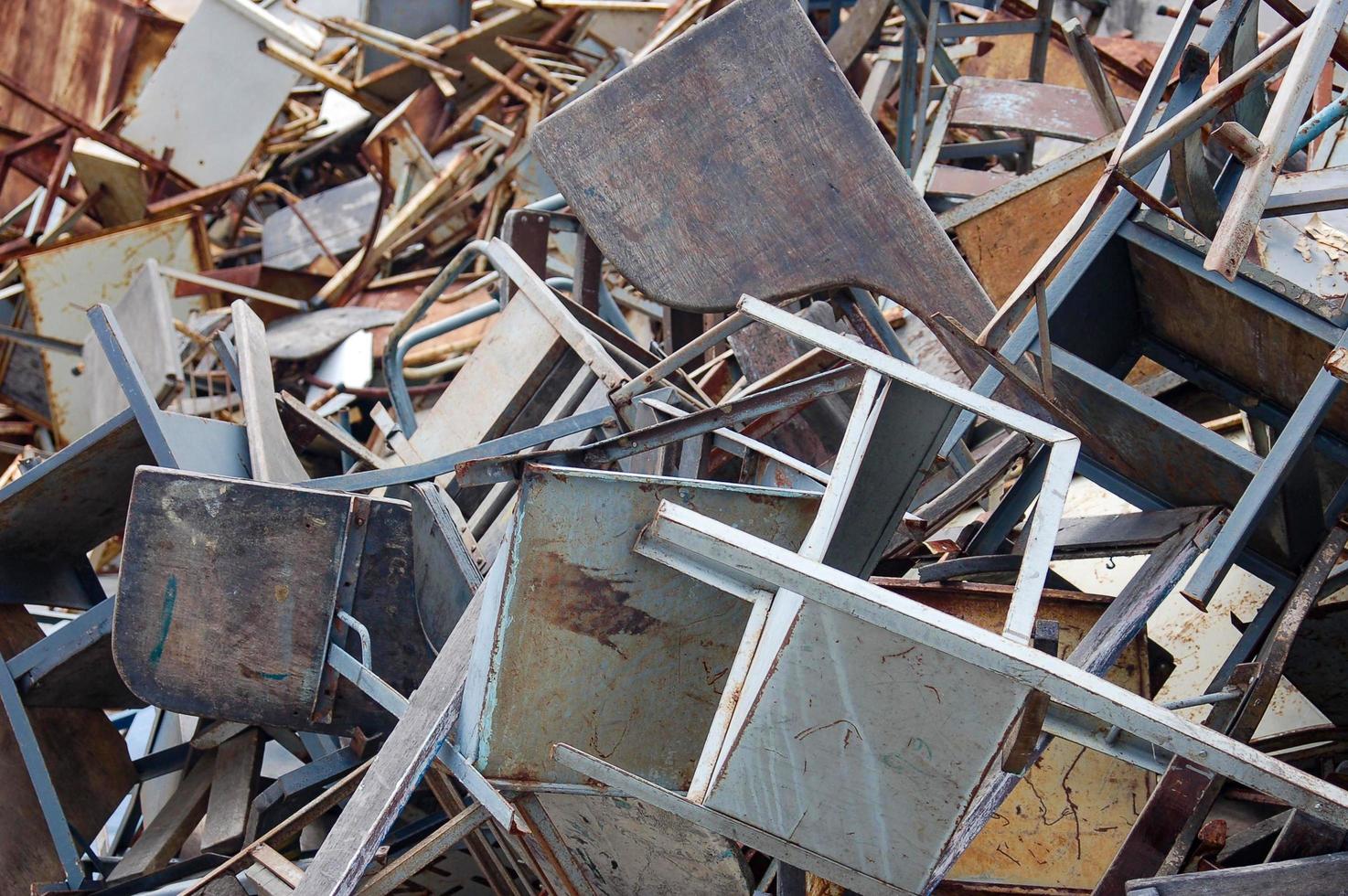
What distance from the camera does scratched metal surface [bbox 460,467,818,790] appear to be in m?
2.21

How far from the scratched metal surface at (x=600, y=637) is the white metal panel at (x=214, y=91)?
552 cm

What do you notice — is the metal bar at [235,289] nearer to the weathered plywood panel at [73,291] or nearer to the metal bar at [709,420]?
the weathered plywood panel at [73,291]

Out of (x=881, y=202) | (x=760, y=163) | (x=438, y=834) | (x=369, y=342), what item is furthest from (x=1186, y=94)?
(x=369, y=342)

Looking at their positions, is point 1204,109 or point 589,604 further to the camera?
point 1204,109

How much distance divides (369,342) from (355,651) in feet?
10.1

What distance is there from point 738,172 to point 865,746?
190 cm

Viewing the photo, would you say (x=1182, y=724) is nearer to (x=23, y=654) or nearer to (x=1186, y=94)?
(x=1186, y=94)

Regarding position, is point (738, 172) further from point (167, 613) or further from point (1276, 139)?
point (167, 613)

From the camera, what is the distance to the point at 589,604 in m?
2.26

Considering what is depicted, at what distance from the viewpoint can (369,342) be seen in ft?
19.2

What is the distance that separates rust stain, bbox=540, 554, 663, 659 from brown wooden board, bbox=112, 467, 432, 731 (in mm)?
806

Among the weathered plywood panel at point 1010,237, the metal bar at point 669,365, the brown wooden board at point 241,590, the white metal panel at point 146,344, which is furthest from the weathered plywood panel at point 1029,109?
the white metal panel at point 146,344

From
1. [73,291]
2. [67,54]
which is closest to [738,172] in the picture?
[73,291]

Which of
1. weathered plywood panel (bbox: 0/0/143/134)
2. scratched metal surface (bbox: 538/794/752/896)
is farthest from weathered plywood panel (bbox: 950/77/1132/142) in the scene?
weathered plywood panel (bbox: 0/0/143/134)
